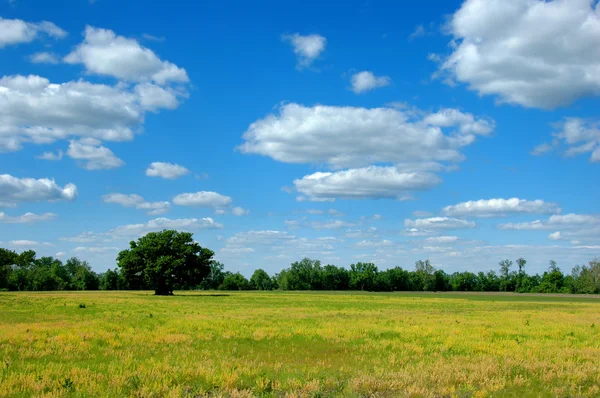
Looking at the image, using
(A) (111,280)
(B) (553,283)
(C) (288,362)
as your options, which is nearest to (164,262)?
(C) (288,362)

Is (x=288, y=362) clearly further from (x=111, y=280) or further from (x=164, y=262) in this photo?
(x=111, y=280)

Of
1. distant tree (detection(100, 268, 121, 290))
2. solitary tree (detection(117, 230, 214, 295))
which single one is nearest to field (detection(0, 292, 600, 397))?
solitary tree (detection(117, 230, 214, 295))

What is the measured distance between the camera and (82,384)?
13.8 meters

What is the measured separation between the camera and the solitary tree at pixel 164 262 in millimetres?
95125

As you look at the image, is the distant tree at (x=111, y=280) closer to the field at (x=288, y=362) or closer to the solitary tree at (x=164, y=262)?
the solitary tree at (x=164, y=262)

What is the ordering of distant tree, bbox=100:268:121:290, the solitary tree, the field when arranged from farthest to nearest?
distant tree, bbox=100:268:121:290
the solitary tree
the field

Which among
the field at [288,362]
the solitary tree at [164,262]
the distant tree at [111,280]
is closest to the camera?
the field at [288,362]

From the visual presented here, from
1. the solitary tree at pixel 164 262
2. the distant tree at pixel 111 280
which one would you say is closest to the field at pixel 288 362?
the solitary tree at pixel 164 262

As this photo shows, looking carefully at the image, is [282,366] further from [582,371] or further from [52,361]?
[582,371]

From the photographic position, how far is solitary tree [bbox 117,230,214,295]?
95.1 meters

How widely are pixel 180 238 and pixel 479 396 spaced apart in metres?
92.1

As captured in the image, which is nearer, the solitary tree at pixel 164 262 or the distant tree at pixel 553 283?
the solitary tree at pixel 164 262

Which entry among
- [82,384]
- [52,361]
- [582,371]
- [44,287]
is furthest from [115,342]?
[44,287]

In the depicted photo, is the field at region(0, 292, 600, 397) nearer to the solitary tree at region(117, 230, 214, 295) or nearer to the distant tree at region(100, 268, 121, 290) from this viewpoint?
the solitary tree at region(117, 230, 214, 295)
